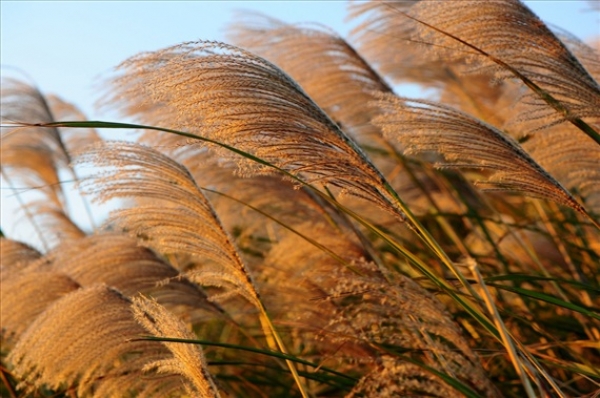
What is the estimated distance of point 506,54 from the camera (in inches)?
110

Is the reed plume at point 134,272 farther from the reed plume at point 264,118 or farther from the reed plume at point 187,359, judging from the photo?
the reed plume at point 264,118

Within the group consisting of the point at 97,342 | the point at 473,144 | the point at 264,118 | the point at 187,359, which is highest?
the point at 264,118

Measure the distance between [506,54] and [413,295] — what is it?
92 cm

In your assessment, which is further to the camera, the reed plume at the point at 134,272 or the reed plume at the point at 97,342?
the reed plume at the point at 134,272

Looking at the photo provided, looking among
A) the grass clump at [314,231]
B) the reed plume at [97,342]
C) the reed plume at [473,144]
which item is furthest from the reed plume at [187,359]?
the reed plume at [473,144]

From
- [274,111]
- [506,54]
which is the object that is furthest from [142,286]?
[506,54]

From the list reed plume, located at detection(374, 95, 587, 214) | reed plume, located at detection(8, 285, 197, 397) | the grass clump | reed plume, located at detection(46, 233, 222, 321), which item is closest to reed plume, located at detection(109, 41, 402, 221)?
the grass clump

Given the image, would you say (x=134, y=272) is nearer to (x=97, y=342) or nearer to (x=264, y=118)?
(x=97, y=342)

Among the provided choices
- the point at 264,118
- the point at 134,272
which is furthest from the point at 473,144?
the point at 134,272

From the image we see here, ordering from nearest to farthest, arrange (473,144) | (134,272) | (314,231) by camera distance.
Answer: (473,144), (134,272), (314,231)

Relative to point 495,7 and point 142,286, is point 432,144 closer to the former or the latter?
point 495,7

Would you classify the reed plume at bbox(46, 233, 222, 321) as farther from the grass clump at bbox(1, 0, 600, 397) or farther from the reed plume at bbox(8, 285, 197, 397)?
the reed plume at bbox(8, 285, 197, 397)

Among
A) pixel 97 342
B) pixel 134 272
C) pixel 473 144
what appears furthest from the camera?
pixel 134 272

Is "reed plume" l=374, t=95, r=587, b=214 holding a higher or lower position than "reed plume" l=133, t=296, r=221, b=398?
higher
